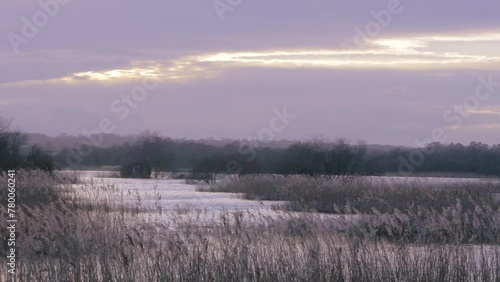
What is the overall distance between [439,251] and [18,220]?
723 centimetres

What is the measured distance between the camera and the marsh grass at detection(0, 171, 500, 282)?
10.5 m

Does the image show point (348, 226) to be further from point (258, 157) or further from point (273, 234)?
point (258, 157)

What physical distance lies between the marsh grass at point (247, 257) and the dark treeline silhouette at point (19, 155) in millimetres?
30447

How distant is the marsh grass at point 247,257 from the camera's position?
414 inches

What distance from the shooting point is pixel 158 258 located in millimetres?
10641

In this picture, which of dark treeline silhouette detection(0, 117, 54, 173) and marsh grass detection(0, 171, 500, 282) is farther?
dark treeline silhouette detection(0, 117, 54, 173)

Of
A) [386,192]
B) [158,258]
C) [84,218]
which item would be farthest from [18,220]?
[386,192]

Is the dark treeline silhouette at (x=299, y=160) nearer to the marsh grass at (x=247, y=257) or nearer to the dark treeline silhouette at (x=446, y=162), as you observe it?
the dark treeline silhouette at (x=446, y=162)

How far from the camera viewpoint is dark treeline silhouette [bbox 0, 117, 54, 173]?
4319 cm

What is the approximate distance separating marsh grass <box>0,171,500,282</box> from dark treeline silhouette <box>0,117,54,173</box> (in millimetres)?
30447

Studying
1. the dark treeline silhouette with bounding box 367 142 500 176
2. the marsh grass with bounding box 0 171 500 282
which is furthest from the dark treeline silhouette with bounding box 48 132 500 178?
the marsh grass with bounding box 0 171 500 282

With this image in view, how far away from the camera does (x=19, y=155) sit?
47.8m

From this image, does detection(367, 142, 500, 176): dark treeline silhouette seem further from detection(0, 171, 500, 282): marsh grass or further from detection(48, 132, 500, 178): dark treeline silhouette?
detection(0, 171, 500, 282): marsh grass

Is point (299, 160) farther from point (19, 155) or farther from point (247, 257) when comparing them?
point (247, 257)
